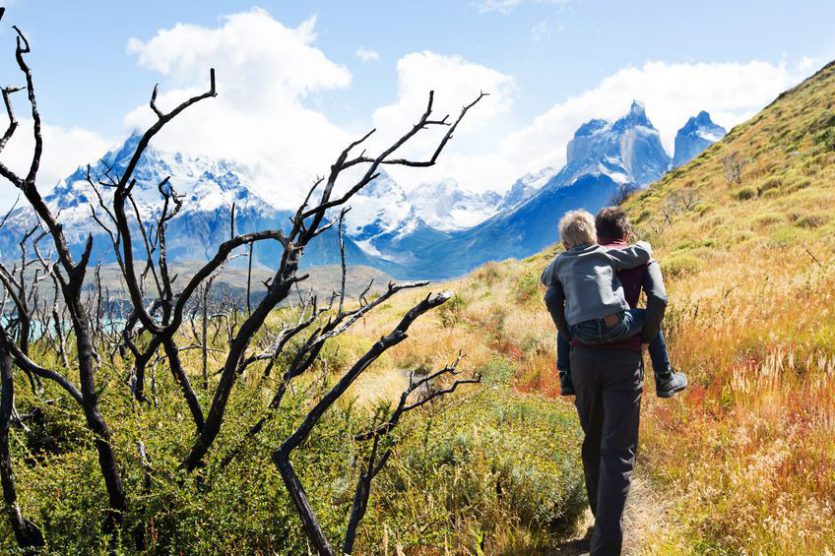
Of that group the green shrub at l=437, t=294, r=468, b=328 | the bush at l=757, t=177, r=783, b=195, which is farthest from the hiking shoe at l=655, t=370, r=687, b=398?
the bush at l=757, t=177, r=783, b=195

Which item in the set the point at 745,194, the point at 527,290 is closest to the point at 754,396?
the point at 527,290

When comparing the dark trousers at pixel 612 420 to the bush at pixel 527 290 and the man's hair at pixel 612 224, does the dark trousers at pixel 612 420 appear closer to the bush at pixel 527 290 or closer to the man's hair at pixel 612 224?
the man's hair at pixel 612 224

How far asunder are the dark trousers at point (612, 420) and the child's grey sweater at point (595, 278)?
0.30 metres

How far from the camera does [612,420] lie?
3.33 m

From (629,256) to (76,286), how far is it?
325 centimetres

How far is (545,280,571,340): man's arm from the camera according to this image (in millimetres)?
3764

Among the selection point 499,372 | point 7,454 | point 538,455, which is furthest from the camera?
point 499,372

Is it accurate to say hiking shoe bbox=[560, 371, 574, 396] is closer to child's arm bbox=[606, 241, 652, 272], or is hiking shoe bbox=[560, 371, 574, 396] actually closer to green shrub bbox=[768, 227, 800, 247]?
child's arm bbox=[606, 241, 652, 272]

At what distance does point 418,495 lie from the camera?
3615mm

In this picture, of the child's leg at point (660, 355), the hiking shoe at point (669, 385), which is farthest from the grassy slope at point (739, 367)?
the child's leg at point (660, 355)

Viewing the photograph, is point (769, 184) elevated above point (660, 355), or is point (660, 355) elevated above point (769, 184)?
point (769, 184)

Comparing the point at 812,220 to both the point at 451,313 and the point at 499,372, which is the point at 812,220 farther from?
the point at 499,372

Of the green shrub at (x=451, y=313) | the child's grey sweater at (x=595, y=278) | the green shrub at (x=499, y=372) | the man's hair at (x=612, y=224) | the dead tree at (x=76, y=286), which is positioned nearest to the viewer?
the dead tree at (x=76, y=286)

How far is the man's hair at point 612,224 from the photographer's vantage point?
3.71 metres
